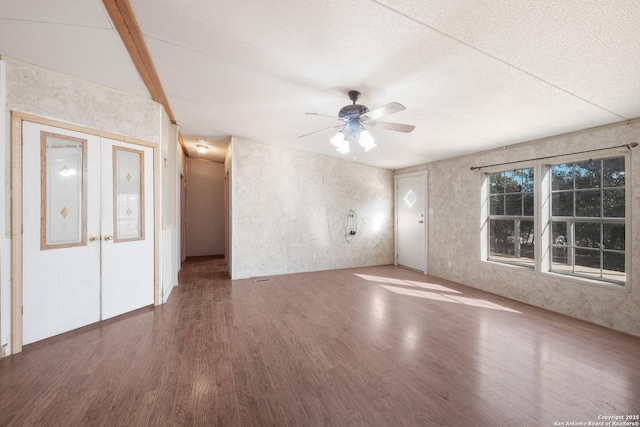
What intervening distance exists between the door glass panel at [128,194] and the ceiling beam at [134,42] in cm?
83

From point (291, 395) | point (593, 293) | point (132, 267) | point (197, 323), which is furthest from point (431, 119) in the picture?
point (132, 267)

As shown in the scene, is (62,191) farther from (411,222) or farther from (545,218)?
(545,218)

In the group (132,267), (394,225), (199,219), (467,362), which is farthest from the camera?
(199,219)

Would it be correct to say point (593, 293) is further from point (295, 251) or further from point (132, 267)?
point (132, 267)

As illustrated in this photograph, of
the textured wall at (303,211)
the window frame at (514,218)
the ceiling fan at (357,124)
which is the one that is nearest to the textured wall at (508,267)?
the window frame at (514,218)

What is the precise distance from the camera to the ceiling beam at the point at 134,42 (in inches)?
70.8

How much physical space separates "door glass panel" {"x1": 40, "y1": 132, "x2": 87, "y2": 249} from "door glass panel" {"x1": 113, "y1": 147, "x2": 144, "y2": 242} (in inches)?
11.5

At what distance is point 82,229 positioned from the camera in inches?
104

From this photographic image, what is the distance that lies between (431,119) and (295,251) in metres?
3.52

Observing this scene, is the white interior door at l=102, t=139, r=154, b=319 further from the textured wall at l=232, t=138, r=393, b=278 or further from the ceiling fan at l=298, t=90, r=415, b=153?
A: the ceiling fan at l=298, t=90, r=415, b=153

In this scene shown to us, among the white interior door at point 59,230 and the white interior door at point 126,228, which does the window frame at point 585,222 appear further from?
the white interior door at point 59,230

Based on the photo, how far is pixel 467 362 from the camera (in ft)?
6.88

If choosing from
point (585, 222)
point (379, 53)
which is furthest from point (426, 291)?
point (379, 53)

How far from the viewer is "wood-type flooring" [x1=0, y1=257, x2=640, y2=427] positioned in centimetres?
153
